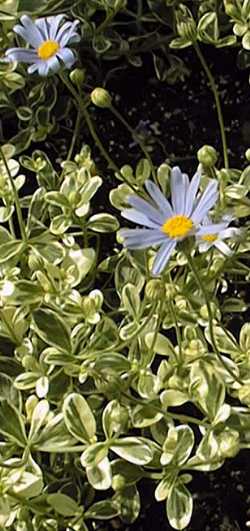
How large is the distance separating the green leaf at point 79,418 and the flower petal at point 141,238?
0.18m

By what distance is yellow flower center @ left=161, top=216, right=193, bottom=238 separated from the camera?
0.95 metres

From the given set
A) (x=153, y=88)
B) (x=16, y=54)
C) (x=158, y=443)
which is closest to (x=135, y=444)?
(x=158, y=443)

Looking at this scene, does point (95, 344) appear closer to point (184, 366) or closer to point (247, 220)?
point (184, 366)

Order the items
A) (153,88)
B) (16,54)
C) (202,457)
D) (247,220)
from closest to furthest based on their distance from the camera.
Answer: (202,457) → (16,54) → (247,220) → (153,88)

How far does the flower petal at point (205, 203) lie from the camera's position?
3.22 ft

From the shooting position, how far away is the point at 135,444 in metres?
1.07

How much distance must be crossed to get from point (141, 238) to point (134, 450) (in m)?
0.20

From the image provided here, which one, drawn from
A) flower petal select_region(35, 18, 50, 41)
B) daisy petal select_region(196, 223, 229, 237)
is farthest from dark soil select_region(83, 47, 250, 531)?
daisy petal select_region(196, 223, 229, 237)

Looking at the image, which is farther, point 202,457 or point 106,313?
point 106,313

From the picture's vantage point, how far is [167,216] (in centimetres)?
99

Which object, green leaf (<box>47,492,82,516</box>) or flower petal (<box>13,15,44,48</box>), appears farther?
flower petal (<box>13,15,44,48</box>)

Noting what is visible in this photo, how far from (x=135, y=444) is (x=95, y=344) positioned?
0.11 metres

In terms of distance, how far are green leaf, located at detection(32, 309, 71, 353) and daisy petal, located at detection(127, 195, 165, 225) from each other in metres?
0.18

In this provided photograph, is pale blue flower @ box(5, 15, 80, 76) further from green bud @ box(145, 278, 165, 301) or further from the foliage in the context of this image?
green bud @ box(145, 278, 165, 301)
